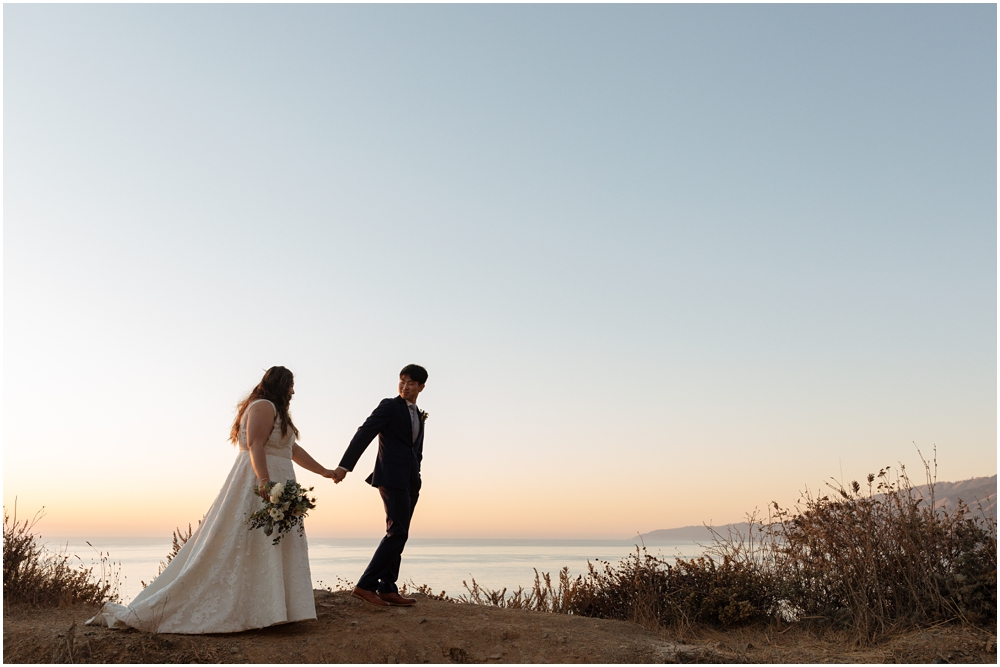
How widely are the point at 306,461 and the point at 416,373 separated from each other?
1.35 meters

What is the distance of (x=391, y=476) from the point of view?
7.08 m

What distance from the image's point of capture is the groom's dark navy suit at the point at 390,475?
709cm

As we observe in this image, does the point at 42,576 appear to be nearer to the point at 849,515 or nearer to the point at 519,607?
the point at 519,607

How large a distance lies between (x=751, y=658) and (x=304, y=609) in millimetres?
3665

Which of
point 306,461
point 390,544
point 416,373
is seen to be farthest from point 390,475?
point 416,373

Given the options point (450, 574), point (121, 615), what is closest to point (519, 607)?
point (450, 574)

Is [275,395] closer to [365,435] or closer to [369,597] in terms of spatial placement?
[365,435]

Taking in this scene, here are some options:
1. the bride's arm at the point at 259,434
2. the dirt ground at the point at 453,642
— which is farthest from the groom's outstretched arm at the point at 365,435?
the dirt ground at the point at 453,642

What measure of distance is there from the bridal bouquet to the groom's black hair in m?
1.75

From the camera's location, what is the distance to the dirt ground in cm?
561

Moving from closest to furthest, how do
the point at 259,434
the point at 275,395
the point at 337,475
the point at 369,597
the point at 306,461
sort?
the point at 259,434 → the point at 275,395 → the point at 306,461 → the point at 337,475 → the point at 369,597

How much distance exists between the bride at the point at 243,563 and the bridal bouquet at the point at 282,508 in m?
0.15

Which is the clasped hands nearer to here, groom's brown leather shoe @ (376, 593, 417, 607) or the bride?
the bride

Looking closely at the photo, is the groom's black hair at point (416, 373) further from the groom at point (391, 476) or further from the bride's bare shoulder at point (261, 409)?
the bride's bare shoulder at point (261, 409)
